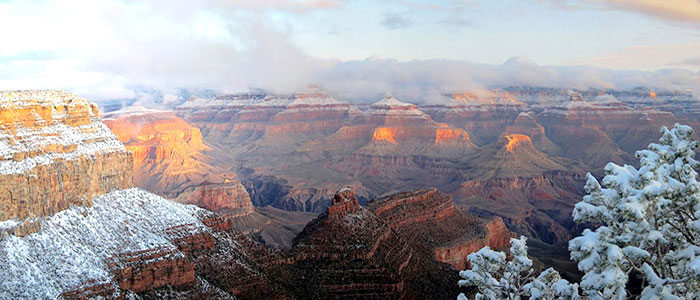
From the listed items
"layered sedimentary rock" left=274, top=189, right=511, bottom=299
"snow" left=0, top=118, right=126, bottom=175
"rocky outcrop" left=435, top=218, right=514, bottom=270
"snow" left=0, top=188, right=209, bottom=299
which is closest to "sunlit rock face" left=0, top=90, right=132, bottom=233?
"snow" left=0, top=118, right=126, bottom=175

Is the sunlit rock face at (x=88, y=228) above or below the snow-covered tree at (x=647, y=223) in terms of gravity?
below

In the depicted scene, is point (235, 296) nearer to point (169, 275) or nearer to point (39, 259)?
point (169, 275)

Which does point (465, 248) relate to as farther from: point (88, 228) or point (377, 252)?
point (88, 228)

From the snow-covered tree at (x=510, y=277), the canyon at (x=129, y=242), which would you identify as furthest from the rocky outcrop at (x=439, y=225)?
the snow-covered tree at (x=510, y=277)

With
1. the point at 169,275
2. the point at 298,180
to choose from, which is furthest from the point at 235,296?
the point at 298,180

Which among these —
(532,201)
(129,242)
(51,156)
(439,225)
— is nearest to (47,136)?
(51,156)

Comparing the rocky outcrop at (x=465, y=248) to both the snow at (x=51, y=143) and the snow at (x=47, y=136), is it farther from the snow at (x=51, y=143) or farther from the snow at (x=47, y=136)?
the snow at (x=47, y=136)
